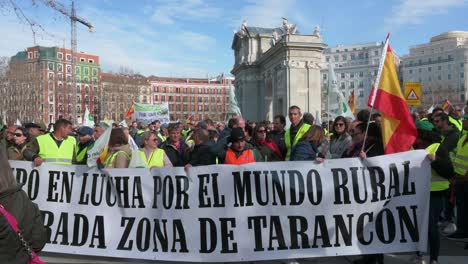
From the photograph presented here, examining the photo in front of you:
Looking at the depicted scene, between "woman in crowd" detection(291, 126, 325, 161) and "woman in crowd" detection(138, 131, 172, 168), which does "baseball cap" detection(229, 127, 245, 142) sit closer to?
"woman in crowd" detection(291, 126, 325, 161)

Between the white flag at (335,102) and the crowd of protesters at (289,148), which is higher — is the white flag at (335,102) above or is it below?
above

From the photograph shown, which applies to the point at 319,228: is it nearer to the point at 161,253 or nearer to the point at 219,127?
the point at 161,253

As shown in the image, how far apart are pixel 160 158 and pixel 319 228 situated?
2.42m

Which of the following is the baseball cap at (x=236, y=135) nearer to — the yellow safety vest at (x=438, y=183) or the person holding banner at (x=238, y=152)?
the person holding banner at (x=238, y=152)

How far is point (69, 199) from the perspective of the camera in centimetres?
615

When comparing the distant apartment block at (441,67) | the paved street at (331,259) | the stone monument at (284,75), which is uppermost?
the distant apartment block at (441,67)

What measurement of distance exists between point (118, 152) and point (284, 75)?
139 ft

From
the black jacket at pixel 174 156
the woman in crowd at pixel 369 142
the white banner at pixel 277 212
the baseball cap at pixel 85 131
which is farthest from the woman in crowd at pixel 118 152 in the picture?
the woman in crowd at pixel 369 142

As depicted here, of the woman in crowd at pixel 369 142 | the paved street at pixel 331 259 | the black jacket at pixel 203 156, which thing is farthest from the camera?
the black jacket at pixel 203 156

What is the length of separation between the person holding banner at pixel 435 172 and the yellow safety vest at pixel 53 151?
511 centimetres

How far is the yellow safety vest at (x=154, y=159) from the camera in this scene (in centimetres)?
642

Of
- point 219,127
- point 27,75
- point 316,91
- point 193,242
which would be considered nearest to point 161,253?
point 193,242

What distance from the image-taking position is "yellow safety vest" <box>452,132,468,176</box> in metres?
7.26

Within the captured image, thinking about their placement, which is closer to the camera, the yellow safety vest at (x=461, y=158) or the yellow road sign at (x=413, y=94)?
the yellow safety vest at (x=461, y=158)
